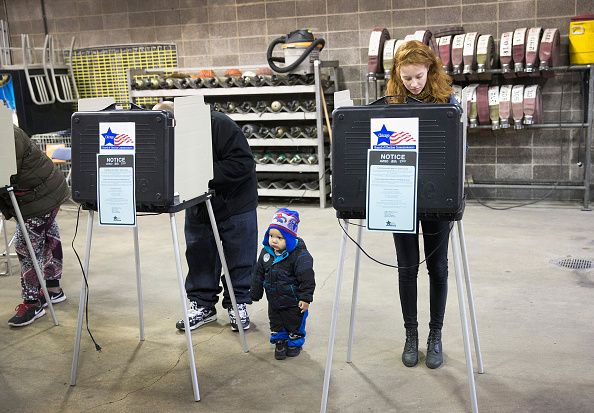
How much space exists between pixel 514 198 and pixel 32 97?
19.2 feet

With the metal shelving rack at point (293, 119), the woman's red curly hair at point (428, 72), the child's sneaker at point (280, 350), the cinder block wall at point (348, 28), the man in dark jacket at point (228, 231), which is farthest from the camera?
the metal shelving rack at point (293, 119)

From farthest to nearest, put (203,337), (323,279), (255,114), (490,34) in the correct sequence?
(255,114) → (490,34) → (323,279) → (203,337)

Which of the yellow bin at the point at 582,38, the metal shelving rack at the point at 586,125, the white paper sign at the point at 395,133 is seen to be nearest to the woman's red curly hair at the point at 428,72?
the white paper sign at the point at 395,133

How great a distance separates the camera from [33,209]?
4.36 metres

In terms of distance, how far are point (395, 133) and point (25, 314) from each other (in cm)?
283

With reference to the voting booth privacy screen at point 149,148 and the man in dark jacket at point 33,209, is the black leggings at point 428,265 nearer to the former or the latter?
the voting booth privacy screen at point 149,148

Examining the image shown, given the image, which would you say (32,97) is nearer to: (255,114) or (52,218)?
(255,114)

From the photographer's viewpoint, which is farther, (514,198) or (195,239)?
(514,198)

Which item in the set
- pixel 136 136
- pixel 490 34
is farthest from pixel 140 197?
pixel 490 34

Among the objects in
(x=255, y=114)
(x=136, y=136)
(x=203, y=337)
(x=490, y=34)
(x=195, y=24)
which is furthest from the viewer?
(x=195, y=24)

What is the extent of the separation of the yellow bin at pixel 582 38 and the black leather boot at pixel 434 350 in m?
4.32

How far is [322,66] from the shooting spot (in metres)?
7.52

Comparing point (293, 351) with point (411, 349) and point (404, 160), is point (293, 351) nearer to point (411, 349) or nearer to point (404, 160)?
point (411, 349)

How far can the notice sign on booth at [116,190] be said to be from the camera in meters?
3.18
